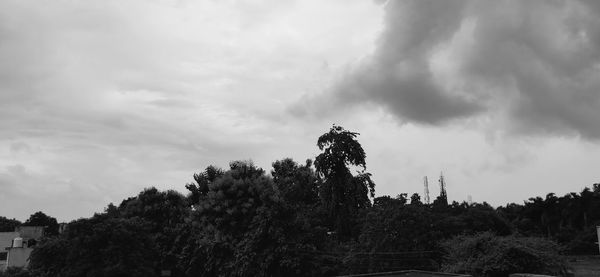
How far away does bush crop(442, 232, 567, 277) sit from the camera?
1898cm

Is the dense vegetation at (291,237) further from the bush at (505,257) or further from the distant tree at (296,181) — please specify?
the distant tree at (296,181)

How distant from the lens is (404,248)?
24.7 metres

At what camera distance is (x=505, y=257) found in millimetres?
19156

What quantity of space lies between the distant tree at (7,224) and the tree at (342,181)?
85.4 meters

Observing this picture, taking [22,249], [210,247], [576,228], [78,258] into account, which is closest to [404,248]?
[210,247]

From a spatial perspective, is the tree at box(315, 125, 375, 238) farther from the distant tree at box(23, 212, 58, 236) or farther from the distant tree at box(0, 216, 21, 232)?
the distant tree at box(0, 216, 21, 232)

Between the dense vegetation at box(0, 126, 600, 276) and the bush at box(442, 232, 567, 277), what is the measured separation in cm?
4

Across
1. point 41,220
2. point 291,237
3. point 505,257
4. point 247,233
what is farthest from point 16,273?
point 41,220

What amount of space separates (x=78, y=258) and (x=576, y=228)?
73209 mm

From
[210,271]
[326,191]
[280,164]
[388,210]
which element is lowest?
[210,271]

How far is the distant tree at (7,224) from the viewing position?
97.8 meters

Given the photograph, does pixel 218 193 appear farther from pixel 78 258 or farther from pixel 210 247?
pixel 78 258

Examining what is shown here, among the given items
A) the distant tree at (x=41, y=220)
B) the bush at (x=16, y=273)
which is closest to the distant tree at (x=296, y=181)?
the bush at (x=16, y=273)

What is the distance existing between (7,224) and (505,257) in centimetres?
10823
